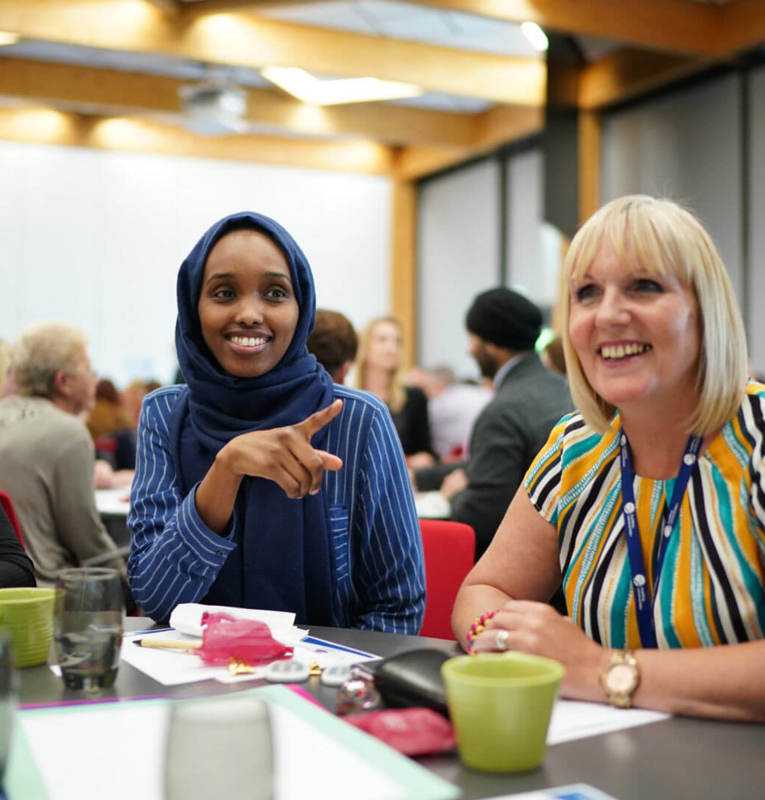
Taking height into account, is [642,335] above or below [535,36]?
below

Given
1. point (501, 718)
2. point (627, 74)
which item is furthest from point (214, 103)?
point (501, 718)

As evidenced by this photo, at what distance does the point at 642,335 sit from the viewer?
4.48 ft

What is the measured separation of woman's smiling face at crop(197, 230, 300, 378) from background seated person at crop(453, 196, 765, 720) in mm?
595

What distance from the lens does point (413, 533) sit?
6.04 feet

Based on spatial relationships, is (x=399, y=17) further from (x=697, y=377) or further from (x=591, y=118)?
(x=697, y=377)

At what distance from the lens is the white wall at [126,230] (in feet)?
33.9

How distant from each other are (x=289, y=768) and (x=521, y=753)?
211 millimetres

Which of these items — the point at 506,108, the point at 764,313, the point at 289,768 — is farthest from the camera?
the point at 506,108

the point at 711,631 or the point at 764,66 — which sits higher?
the point at 764,66

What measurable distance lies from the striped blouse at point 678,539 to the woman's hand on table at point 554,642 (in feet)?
0.65

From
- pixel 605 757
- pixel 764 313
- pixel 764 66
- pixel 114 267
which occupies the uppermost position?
pixel 764 66

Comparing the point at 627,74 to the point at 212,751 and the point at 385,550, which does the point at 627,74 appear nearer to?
the point at 385,550

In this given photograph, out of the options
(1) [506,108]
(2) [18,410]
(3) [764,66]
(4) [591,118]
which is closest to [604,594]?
(2) [18,410]

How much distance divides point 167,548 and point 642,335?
0.85m
